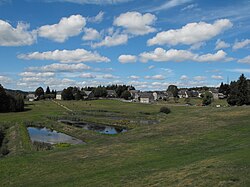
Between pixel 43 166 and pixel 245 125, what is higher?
pixel 245 125

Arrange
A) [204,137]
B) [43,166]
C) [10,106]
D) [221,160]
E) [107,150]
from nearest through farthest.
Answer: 1. [221,160]
2. [43,166]
3. [107,150]
4. [204,137]
5. [10,106]

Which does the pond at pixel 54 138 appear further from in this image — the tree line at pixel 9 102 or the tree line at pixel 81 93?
the tree line at pixel 81 93

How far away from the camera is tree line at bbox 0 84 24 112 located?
9706 cm

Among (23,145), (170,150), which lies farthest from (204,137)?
(23,145)

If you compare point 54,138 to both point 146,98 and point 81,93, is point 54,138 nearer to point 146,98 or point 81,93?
point 146,98

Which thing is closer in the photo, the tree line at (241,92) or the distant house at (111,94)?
the tree line at (241,92)

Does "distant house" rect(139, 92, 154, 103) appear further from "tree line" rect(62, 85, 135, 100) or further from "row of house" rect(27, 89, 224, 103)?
"tree line" rect(62, 85, 135, 100)

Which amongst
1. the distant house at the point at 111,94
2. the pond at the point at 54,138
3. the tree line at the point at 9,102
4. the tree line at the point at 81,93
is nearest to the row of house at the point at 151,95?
the distant house at the point at 111,94

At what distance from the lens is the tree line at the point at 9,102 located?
97062 millimetres

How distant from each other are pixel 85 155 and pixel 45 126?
3980 centimetres

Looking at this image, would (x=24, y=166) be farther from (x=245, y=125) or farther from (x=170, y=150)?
(x=245, y=125)

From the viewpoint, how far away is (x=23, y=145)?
126 ft

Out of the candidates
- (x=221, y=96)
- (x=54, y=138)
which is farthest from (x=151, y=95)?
(x=54, y=138)

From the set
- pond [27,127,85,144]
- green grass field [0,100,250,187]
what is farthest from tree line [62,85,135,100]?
green grass field [0,100,250,187]
